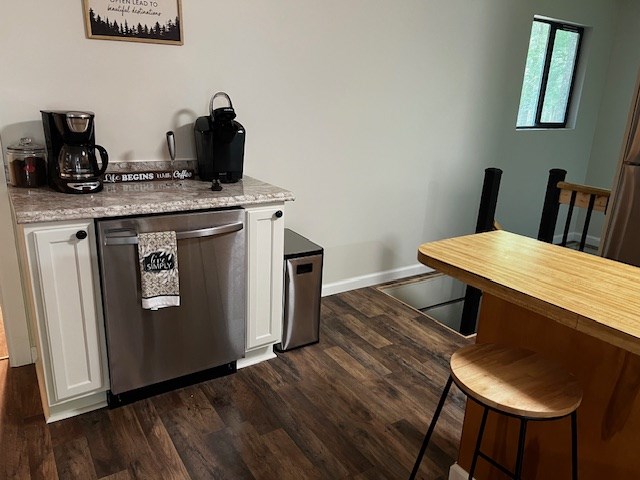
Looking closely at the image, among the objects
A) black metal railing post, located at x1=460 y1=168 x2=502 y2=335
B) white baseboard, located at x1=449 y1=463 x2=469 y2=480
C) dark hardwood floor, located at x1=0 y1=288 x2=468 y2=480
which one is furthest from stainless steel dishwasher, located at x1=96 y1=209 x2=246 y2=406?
black metal railing post, located at x1=460 y1=168 x2=502 y2=335

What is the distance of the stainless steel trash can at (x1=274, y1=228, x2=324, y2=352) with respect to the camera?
2697 millimetres

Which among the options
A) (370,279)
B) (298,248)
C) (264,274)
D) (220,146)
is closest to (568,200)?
(370,279)

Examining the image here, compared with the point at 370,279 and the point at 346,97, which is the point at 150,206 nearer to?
the point at 346,97

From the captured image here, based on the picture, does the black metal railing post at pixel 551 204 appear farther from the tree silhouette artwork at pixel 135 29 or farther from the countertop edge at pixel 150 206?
the tree silhouette artwork at pixel 135 29

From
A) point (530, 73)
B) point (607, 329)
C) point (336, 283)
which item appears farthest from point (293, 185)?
point (530, 73)

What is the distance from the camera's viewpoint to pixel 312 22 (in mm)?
2959

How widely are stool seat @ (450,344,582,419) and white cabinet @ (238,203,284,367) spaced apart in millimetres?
1228

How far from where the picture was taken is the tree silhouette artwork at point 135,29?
2.33 m

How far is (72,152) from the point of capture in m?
2.13

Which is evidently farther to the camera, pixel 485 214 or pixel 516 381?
pixel 485 214

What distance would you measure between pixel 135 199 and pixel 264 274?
0.73 metres

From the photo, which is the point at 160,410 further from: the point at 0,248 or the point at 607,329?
the point at 607,329

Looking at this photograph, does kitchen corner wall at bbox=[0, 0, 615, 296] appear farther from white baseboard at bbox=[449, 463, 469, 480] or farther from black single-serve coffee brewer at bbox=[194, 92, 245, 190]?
white baseboard at bbox=[449, 463, 469, 480]

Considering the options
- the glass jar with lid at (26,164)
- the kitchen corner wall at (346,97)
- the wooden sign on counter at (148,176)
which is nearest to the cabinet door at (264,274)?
the wooden sign on counter at (148,176)
